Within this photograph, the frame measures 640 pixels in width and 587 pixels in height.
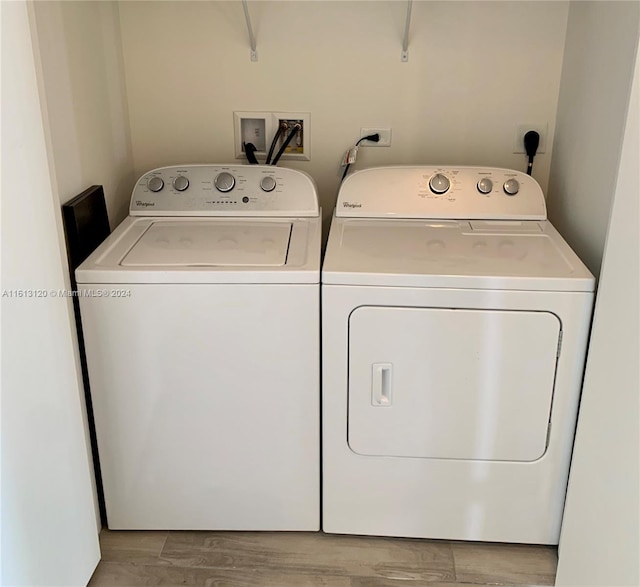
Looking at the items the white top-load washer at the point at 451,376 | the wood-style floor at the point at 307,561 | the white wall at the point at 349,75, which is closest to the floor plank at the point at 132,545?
the wood-style floor at the point at 307,561

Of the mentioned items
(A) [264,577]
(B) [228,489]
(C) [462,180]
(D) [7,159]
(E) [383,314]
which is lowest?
(A) [264,577]

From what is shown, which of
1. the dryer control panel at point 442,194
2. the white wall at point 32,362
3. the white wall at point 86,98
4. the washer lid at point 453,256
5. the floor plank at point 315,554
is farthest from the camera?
the dryer control panel at point 442,194

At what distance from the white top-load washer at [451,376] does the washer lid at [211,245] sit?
17 centimetres

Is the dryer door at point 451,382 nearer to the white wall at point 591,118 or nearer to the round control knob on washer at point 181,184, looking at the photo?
the white wall at point 591,118

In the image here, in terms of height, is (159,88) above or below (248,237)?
above

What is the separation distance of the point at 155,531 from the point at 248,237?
89 cm

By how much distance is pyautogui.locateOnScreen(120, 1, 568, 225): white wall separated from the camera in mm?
2080

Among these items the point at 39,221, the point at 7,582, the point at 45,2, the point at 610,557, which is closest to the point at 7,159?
the point at 39,221

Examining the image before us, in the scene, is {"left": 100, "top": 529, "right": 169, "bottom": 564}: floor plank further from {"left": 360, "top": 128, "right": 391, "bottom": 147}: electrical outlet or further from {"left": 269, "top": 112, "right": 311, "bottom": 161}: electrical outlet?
{"left": 360, "top": 128, "right": 391, "bottom": 147}: electrical outlet

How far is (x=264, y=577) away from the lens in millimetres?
1756

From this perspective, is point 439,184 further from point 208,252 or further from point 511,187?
point 208,252

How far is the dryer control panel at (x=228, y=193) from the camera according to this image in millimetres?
2008

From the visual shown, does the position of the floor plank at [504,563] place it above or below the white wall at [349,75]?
below

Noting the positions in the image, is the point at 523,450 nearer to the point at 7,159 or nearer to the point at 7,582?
the point at 7,582
